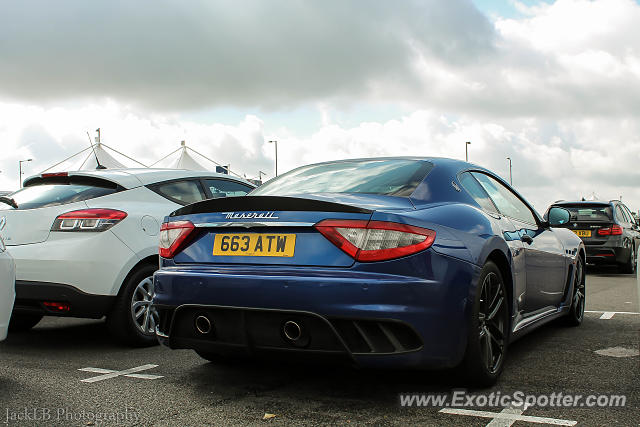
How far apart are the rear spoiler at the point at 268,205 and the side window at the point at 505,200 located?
155 centimetres

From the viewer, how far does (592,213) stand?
47.1 feet

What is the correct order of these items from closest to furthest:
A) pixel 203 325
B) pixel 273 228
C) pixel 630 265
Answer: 1. pixel 273 228
2. pixel 203 325
3. pixel 630 265

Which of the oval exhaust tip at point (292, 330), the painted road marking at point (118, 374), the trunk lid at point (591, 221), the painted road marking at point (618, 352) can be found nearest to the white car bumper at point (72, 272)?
the painted road marking at point (118, 374)

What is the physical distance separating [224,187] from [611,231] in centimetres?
996

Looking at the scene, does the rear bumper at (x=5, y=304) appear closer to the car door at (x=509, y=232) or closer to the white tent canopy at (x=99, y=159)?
the car door at (x=509, y=232)

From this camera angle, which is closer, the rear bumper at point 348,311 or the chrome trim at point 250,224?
the rear bumper at point 348,311

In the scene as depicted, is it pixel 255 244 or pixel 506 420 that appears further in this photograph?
pixel 255 244

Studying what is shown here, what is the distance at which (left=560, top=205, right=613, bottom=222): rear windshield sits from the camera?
46.8 feet

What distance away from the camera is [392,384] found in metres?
4.04

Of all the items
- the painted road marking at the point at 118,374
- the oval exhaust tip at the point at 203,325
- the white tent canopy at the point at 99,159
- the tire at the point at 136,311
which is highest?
the white tent canopy at the point at 99,159

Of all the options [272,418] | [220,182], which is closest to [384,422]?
[272,418]

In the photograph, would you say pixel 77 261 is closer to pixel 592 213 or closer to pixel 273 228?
pixel 273 228

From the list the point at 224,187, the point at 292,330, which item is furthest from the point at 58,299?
the point at 292,330

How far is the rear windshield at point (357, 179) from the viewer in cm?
402
